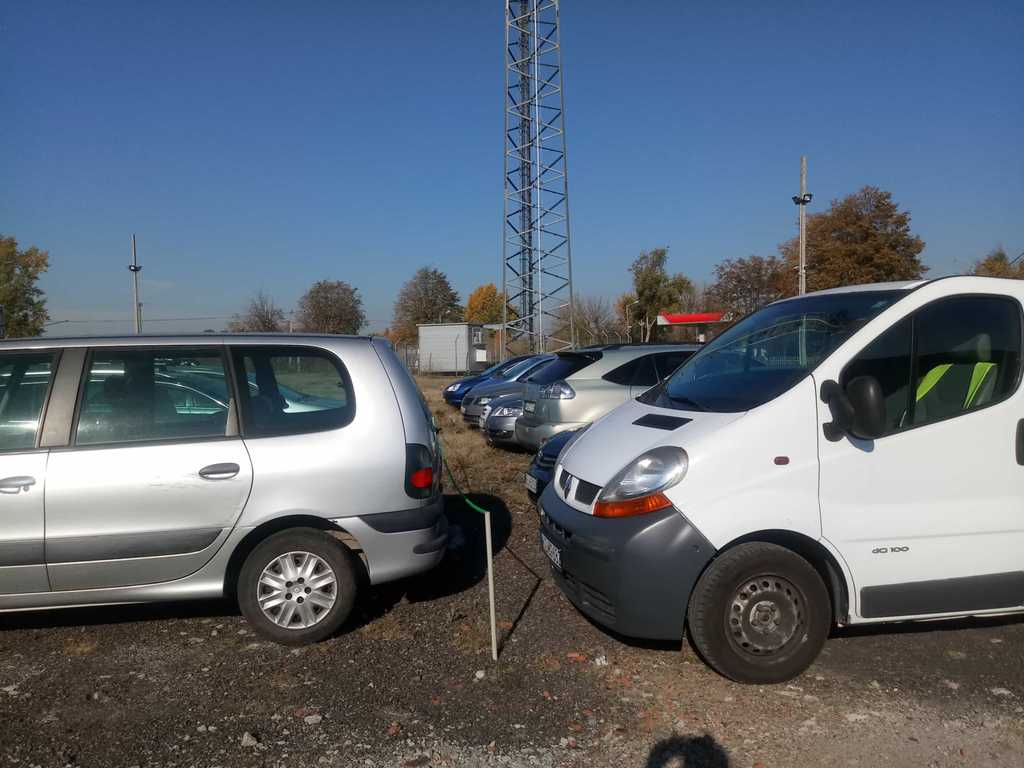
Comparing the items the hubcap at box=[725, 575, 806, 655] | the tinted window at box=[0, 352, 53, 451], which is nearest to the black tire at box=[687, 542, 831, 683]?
the hubcap at box=[725, 575, 806, 655]

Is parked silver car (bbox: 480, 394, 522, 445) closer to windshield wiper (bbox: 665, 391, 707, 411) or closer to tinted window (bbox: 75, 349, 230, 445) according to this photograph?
windshield wiper (bbox: 665, 391, 707, 411)

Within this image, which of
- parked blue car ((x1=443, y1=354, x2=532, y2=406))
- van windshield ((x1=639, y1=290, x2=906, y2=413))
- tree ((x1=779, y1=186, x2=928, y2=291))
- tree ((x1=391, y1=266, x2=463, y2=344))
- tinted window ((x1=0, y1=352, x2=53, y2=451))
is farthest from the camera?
tree ((x1=391, y1=266, x2=463, y2=344))

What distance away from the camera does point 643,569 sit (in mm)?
3805

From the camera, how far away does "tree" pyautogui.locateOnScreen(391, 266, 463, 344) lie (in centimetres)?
8481

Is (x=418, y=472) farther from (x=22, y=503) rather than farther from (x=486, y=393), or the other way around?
(x=486, y=393)

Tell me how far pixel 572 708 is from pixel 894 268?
116 ft

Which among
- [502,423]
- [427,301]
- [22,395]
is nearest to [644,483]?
[22,395]

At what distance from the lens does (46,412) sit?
4.37 metres

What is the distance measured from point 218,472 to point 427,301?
8246 centimetres

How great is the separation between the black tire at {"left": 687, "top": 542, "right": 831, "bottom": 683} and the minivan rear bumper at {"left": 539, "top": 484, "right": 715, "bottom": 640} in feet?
0.33

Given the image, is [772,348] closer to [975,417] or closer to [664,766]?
[975,417]

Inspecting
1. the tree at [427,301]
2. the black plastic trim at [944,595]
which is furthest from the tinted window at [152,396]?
the tree at [427,301]

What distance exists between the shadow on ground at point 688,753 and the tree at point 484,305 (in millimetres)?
84847

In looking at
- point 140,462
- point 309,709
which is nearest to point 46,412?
point 140,462
